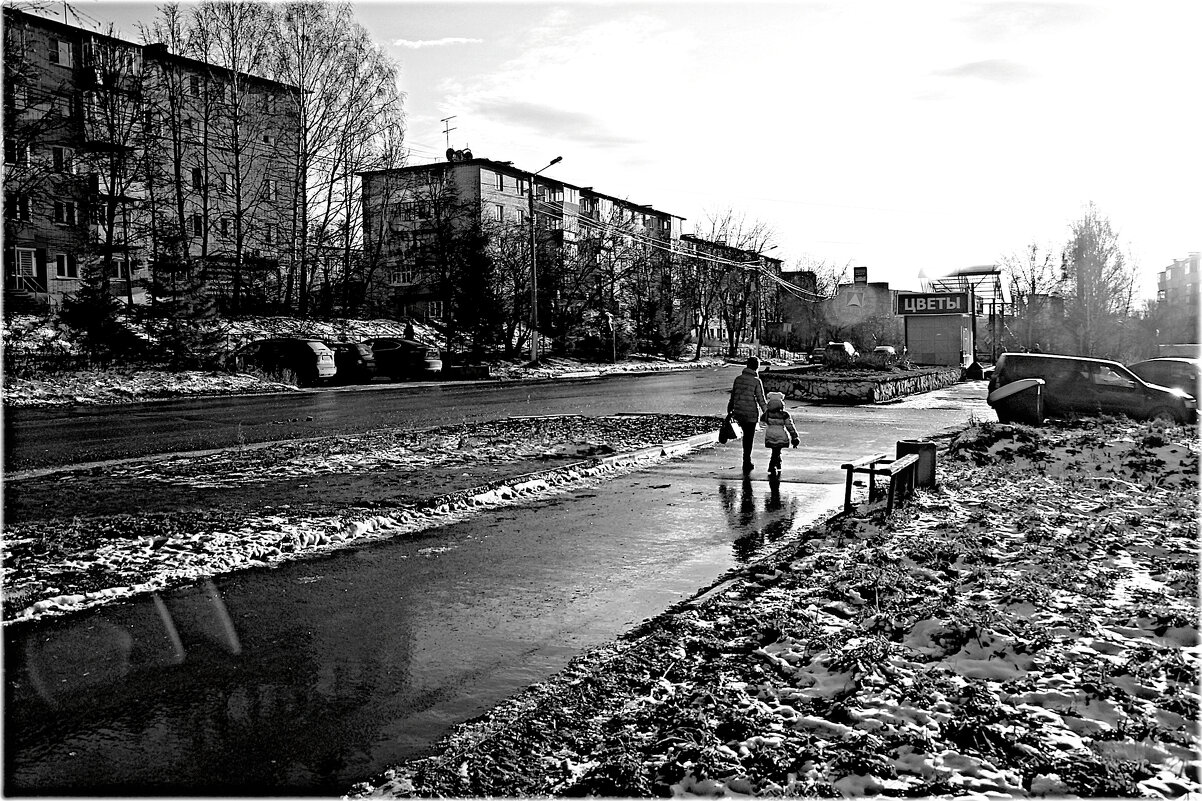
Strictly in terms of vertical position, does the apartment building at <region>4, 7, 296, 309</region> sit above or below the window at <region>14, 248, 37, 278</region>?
above

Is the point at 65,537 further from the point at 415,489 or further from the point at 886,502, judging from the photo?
the point at 886,502

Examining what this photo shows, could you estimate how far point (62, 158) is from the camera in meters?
36.0

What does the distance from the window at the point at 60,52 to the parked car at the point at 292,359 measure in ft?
60.1

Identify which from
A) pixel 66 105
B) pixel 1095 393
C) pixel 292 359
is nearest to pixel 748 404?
pixel 1095 393

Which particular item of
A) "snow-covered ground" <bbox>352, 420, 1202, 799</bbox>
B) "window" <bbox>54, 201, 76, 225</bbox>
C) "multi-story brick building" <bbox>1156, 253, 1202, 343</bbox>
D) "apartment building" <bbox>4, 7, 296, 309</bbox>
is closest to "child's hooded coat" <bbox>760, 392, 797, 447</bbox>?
"snow-covered ground" <bbox>352, 420, 1202, 799</bbox>

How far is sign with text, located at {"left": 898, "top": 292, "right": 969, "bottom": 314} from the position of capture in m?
65.8

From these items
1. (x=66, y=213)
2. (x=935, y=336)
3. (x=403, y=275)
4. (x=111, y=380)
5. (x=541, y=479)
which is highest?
(x=66, y=213)

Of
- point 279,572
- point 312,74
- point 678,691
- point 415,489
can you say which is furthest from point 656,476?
point 312,74

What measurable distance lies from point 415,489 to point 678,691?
6.49 meters

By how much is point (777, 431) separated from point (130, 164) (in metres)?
35.1

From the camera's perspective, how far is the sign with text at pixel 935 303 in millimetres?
65812

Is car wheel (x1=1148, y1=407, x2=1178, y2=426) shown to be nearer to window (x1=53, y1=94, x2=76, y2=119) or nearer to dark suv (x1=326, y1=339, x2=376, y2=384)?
dark suv (x1=326, y1=339, x2=376, y2=384)

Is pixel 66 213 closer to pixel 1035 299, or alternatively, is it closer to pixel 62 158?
pixel 62 158

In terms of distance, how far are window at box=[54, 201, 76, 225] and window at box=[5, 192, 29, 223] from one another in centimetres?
657
